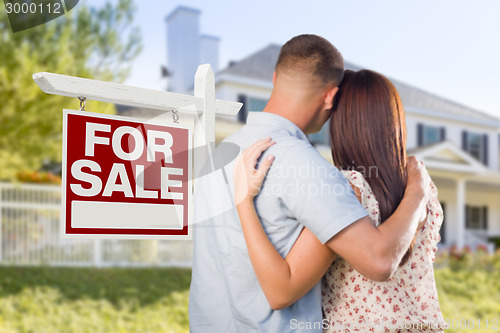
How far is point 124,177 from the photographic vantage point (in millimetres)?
1898

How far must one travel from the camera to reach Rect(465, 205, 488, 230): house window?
19.2 meters

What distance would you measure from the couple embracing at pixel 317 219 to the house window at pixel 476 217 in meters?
18.7

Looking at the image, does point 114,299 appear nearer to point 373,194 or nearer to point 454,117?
point 373,194

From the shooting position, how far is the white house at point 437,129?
14570 mm

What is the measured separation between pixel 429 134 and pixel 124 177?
17353 mm

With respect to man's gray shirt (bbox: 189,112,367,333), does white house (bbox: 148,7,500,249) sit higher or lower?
lower

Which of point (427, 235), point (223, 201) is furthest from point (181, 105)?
point (427, 235)

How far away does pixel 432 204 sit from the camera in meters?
2.03

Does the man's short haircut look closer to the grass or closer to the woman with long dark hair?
the woman with long dark hair

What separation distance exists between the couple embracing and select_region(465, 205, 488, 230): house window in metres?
18.7

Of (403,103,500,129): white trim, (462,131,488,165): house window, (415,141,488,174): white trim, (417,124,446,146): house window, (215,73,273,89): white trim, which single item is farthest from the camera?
(462,131,488,165): house window

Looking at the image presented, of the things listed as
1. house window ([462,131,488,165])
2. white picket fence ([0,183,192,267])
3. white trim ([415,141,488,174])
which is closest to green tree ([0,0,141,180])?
white picket fence ([0,183,192,267])

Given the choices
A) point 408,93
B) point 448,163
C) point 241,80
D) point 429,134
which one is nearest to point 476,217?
point 429,134

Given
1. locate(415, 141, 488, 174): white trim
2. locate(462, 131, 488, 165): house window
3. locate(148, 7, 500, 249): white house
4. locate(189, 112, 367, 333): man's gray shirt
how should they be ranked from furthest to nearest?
locate(462, 131, 488, 165): house window
locate(415, 141, 488, 174): white trim
locate(148, 7, 500, 249): white house
locate(189, 112, 367, 333): man's gray shirt
